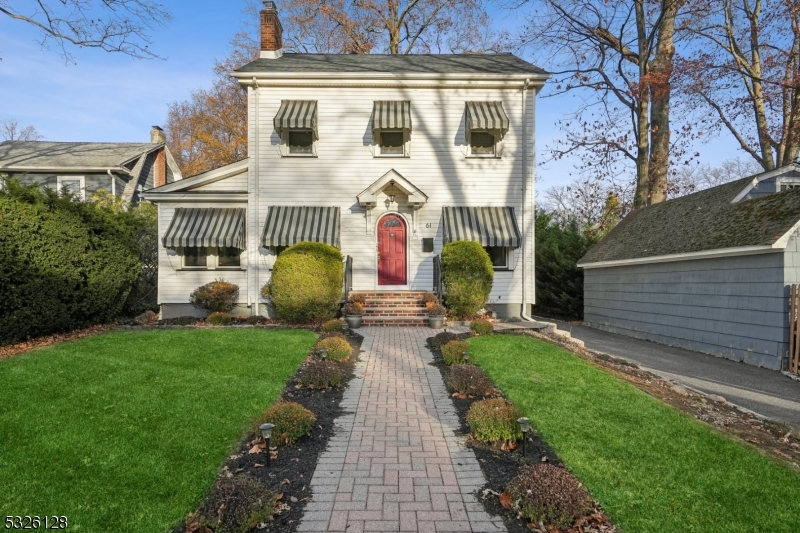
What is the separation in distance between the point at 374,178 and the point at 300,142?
2820mm

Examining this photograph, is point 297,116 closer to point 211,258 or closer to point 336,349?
point 211,258

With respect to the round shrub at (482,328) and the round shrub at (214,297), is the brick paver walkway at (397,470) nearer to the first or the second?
the round shrub at (482,328)

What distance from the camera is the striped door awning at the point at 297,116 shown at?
14008 mm

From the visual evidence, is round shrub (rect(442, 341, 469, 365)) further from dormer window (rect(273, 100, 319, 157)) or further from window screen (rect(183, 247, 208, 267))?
window screen (rect(183, 247, 208, 267))

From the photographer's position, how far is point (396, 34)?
25.0m

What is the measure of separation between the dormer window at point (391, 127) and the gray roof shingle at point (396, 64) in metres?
1.23

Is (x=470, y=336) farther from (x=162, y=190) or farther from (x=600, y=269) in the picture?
(x=162, y=190)

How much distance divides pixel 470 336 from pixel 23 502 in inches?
342

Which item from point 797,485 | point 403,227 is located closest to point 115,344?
point 403,227

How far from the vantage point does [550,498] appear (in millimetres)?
3271

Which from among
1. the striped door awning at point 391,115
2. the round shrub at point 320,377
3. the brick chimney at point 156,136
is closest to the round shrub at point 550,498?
the round shrub at point 320,377

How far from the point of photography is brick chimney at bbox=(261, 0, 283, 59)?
1616 cm

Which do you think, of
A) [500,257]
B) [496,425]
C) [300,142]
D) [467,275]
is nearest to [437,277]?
[467,275]

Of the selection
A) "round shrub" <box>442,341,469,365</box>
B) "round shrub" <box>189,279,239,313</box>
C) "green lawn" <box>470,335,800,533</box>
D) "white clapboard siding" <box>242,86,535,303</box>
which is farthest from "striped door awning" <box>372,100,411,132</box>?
"green lawn" <box>470,335,800,533</box>
